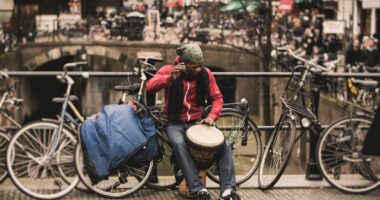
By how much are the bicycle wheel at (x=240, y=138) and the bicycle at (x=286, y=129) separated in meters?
0.10

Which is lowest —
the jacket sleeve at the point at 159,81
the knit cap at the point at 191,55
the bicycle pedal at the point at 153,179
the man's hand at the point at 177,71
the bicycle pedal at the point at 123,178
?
the bicycle pedal at the point at 153,179

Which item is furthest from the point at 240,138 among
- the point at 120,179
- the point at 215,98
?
the point at 120,179

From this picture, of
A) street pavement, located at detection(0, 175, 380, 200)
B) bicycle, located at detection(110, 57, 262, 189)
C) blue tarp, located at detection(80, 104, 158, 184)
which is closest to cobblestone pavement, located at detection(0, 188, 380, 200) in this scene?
street pavement, located at detection(0, 175, 380, 200)

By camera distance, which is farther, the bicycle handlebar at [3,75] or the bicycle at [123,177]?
the bicycle handlebar at [3,75]

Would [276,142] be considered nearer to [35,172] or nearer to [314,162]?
[314,162]

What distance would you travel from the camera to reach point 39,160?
22.9ft

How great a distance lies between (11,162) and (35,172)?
22 centimetres

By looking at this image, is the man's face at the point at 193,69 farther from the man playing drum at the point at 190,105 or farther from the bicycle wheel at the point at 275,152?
the bicycle wheel at the point at 275,152

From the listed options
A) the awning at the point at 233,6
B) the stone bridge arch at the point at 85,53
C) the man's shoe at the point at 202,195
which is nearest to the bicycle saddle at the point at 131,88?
the man's shoe at the point at 202,195

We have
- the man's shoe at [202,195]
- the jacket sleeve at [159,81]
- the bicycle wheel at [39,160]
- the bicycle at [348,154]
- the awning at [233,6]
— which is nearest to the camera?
the man's shoe at [202,195]

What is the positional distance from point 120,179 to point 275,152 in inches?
60.0

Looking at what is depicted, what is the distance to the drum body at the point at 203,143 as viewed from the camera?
6.79 meters

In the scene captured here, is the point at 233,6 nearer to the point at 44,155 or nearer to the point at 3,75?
the point at 3,75

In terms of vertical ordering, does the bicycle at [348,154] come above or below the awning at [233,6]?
below
